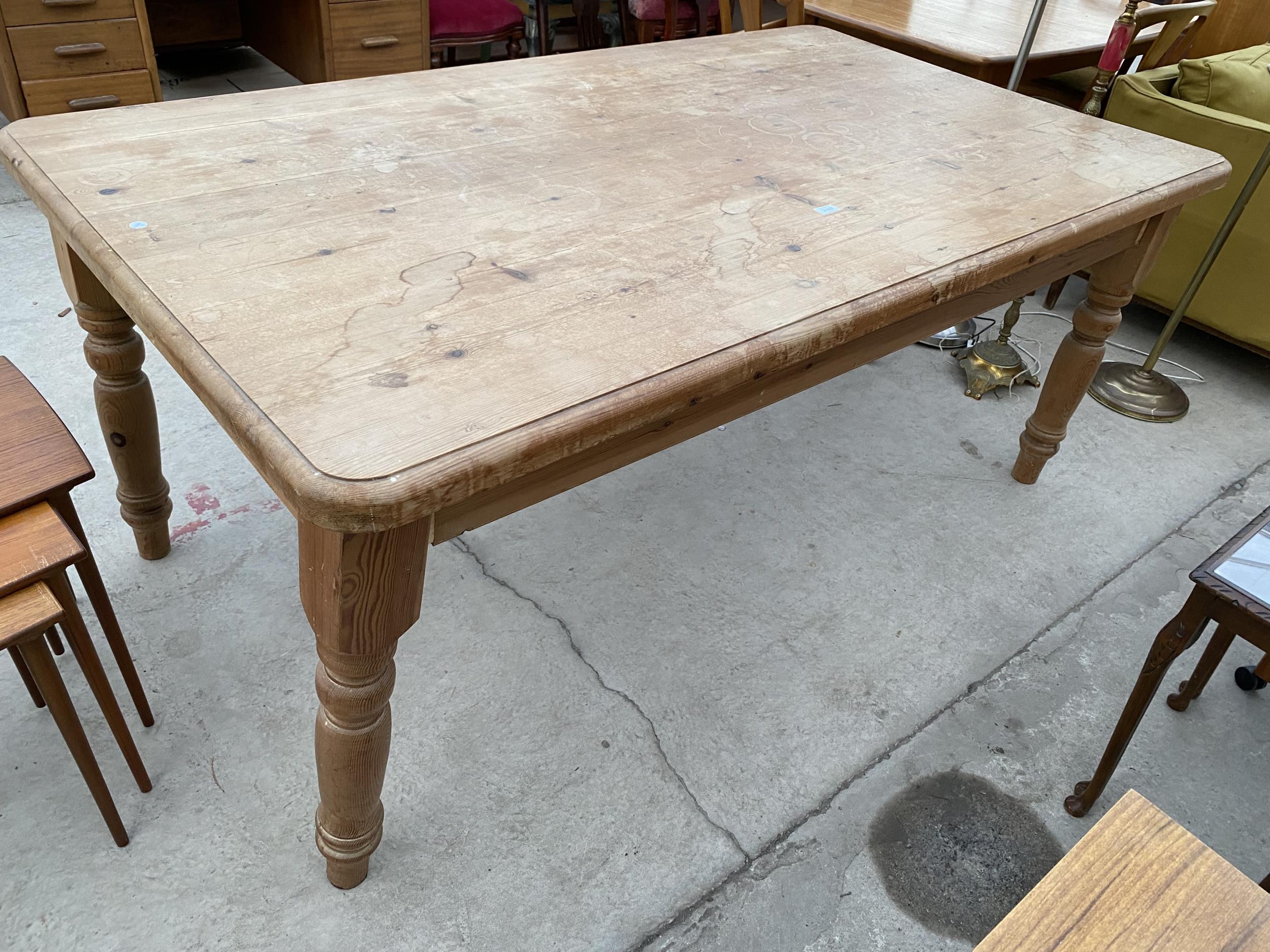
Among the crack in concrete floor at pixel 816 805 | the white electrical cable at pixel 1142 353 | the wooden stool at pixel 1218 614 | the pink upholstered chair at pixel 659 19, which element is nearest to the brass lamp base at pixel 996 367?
the white electrical cable at pixel 1142 353

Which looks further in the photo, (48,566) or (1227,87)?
(1227,87)

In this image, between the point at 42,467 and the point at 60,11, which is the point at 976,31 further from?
the point at 42,467

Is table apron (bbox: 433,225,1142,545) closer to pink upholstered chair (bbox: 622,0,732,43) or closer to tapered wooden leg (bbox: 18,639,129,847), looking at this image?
tapered wooden leg (bbox: 18,639,129,847)

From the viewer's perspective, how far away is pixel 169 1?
3.89 metres

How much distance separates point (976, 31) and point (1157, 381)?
1.33 m

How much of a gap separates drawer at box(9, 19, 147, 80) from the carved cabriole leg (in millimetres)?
1755

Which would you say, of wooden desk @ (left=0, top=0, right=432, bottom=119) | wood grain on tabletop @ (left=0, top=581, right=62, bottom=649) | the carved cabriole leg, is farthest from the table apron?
wooden desk @ (left=0, top=0, right=432, bottom=119)

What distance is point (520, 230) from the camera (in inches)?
49.3

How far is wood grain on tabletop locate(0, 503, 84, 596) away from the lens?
1.00m

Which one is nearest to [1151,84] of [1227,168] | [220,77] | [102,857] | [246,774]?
[1227,168]

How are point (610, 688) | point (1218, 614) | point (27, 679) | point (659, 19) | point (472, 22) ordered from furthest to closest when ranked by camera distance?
point (659, 19)
point (472, 22)
point (610, 688)
point (27, 679)
point (1218, 614)

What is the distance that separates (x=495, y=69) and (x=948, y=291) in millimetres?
1052

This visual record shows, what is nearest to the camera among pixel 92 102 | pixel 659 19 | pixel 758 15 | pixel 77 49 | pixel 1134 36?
pixel 1134 36

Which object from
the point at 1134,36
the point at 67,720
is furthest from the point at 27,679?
the point at 1134,36
